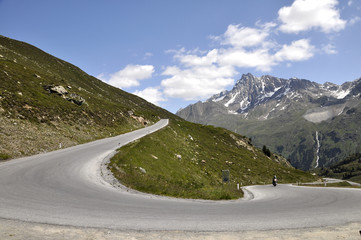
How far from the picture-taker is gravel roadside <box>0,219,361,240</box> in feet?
24.2

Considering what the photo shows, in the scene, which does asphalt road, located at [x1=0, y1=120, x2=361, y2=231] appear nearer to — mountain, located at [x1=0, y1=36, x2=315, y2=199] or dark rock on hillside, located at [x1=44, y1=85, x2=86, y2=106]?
mountain, located at [x1=0, y1=36, x2=315, y2=199]

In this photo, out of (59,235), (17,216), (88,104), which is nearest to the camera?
(59,235)

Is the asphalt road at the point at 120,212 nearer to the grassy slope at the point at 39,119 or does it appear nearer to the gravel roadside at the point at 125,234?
the gravel roadside at the point at 125,234

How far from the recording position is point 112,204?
1138 centimetres

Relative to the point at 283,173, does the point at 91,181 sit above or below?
above

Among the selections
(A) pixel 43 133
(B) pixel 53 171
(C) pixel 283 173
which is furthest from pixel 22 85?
(C) pixel 283 173

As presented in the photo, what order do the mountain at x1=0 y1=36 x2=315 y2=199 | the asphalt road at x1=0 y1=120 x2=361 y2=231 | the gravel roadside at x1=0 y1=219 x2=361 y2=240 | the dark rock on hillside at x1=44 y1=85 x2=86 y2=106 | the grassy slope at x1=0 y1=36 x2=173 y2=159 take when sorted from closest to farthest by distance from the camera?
the gravel roadside at x1=0 y1=219 x2=361 y2=240
the asphalt road at x1=0 y1=120 x2=361 y2=231
the mountain at x1=0 y1=36 x2=315 y2=199
the grassy slope at x1=0 y1=36 x2=173 y2=159
the dark rock on hillside at x1=44 y1=85 x2=86 y2=106

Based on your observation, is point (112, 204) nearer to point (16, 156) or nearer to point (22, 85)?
point (16, 156)

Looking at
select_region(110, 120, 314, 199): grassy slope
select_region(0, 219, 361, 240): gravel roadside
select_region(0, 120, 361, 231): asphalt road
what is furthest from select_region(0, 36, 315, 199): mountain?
select_region(0, 219, 361, 240): gravel roadside

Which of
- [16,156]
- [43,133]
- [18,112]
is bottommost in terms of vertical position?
[16,156]

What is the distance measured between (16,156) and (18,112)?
14599mm

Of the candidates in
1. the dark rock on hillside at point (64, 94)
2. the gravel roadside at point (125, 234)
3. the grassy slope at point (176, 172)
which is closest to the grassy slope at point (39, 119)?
the dark rock on hillside at point (64, 94)

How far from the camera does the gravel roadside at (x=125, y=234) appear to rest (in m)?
7.38

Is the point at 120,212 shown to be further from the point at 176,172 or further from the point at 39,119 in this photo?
the point at 39,119
